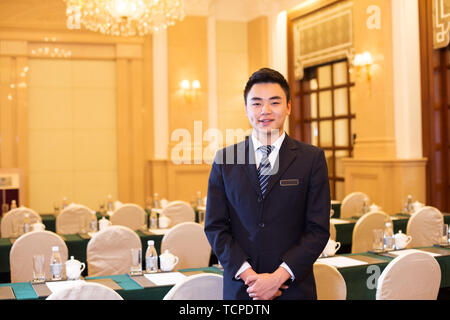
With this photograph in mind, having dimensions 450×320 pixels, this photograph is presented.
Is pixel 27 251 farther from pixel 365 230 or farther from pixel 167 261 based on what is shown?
pixel 365 230

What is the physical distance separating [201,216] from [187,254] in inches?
51.3

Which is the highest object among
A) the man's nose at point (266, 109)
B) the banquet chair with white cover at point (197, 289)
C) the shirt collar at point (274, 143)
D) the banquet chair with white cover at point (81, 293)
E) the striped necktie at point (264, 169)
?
the man's nose at point (266, 109)

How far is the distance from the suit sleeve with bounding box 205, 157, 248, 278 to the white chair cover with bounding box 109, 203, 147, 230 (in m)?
4.49

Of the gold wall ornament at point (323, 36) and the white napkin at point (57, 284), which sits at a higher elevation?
the gold wall ornament at point (323, 36)

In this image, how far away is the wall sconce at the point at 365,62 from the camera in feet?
28.4

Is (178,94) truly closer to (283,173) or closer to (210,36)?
(210,36)

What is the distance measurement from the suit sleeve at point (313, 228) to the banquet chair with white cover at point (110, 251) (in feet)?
8.62

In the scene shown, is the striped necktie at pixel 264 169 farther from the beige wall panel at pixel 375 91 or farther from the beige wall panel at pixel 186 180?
the beige wall panel at pixel 186 180

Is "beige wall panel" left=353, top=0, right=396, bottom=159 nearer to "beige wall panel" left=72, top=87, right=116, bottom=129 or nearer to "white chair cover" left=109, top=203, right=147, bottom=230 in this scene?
"white chair cover" left=109, top=203, right=147, bottom=230

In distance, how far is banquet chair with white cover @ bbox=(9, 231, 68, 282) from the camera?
4.56m

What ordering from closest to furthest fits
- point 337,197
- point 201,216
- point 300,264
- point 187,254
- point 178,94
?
point 300,264 < point 187,254 < point 201,216 < point 337,197 < point 178,94

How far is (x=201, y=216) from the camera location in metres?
6.27

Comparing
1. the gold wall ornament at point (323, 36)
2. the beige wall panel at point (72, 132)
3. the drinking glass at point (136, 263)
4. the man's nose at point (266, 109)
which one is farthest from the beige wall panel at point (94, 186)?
the man's nose at point (266, 109)

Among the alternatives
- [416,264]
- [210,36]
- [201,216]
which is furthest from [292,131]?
[416,264]
